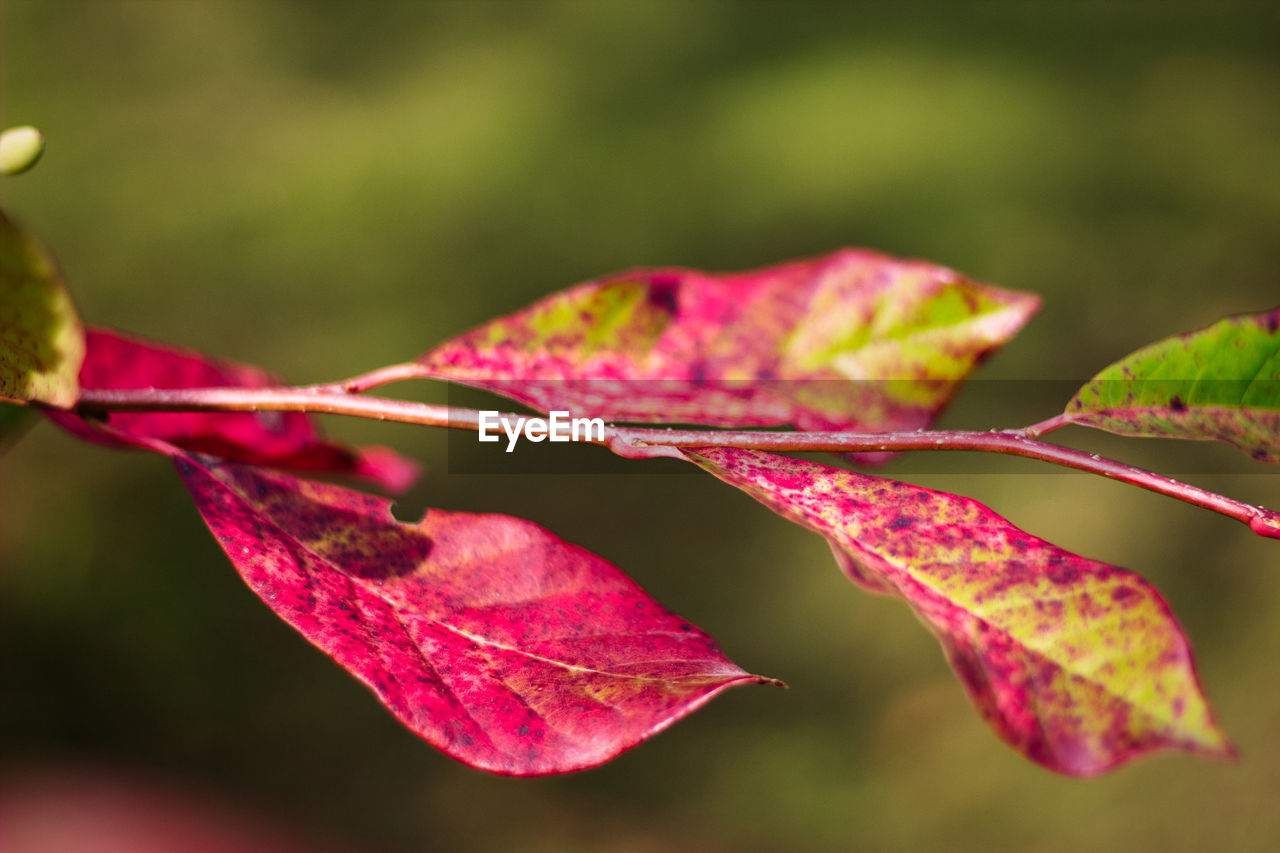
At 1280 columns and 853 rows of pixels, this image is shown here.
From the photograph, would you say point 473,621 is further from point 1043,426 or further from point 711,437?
point 1043,426

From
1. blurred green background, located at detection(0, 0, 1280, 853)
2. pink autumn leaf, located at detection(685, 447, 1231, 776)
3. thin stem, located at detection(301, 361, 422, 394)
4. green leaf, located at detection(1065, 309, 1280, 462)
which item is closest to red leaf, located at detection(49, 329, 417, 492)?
thin stem, located at detection(301, 361, 422, 394)

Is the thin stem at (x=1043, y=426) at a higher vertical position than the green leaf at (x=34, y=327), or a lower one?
lower

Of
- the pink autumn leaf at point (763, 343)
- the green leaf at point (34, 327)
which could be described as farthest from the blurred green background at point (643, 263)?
the green leaf at point (34, 327)

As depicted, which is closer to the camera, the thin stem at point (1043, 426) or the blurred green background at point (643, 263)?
the thin stem at point (1043, 426)

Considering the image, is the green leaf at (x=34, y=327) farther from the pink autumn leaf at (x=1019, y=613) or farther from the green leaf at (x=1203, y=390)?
the green leaf at (x=1203, y=390)

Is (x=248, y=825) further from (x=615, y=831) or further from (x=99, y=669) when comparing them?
(x=615, y=831)

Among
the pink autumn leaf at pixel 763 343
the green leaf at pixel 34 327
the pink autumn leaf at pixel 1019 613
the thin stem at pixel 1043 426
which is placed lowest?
the pink autumn leaf at pixel 1019 613

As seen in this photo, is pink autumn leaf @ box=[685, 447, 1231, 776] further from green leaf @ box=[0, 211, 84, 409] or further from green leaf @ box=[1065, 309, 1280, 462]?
green leaf @ box=[0, 211, 84, 409]
